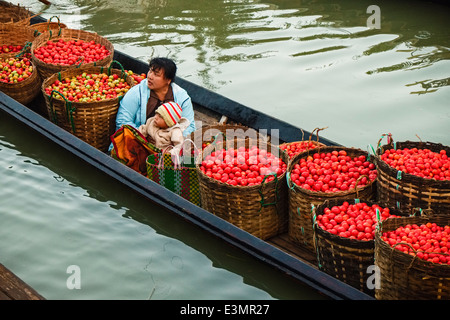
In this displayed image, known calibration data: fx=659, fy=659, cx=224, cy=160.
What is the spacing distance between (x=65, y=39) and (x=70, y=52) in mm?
480

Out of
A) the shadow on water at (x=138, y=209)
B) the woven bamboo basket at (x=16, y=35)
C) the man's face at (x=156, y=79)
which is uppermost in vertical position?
the woven bamboo basket at (x=16, y=35)

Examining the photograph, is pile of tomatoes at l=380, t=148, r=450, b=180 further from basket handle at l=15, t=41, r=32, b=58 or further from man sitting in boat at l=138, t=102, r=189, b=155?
basket handle at l=15, t=41, r=32, b=58

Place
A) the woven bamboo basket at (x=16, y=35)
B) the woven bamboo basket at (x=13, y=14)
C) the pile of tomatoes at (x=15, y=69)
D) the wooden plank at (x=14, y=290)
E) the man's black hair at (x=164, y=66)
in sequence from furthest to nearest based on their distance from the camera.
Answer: the woven bamboo basket at (x=13, y=14)
the woven bamboo basket at (x=16, y=35)
the pile of tomatoes at (x=15, y=69)
the man's black hair at (x=164, y=66)
the wooden plank at (x=14, y=290)

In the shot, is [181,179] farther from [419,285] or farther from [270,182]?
[419,285]

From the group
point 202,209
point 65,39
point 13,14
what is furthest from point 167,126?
point 13,14

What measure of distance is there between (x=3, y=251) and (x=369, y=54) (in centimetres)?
720

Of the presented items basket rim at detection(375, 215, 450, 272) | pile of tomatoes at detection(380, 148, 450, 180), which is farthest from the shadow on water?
pile of tomatoes at detection(380, 148, 450, 180)

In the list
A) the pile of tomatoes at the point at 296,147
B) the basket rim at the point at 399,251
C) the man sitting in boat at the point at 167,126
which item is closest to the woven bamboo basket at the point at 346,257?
the basket rim at the point at 399,251

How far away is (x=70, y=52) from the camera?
7785 mm

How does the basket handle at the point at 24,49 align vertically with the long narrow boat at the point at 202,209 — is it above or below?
above

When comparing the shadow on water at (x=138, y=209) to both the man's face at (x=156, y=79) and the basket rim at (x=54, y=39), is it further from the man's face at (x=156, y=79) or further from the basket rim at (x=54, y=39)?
the man's face at (x=156, y=79)

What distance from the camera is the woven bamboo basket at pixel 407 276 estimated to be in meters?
4.02

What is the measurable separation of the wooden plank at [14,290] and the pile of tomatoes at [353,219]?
202cm

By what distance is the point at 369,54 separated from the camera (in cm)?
1088
